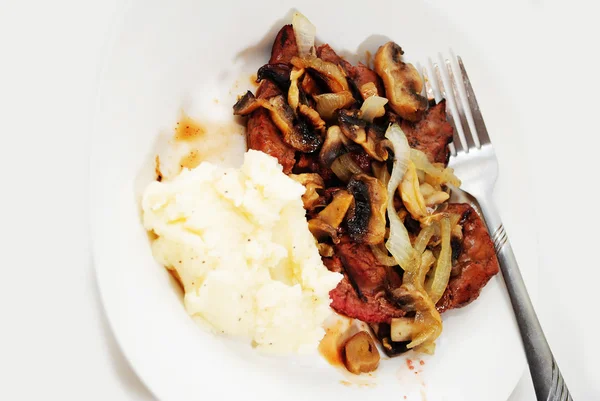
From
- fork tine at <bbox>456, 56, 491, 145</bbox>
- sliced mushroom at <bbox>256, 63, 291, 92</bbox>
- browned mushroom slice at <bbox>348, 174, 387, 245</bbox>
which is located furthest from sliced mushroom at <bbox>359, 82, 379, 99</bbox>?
fork tine at <bbox>456, 56, 491, 145</bbox>

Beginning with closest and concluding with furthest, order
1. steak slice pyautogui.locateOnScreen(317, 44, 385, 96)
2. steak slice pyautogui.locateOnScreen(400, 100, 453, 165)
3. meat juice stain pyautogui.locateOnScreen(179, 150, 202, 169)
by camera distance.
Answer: meat juice stain pyautogui.locateOnScreen(179, 150, 202, 169) < steak slice pyautogui.locateOnScreen(317, 44, 385, 96) < steak slice pyautogui.locateOnScreen(400, 100, 453, 165)

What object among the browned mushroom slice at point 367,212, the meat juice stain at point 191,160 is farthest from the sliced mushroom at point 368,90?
the meat juice stain at point 191,160

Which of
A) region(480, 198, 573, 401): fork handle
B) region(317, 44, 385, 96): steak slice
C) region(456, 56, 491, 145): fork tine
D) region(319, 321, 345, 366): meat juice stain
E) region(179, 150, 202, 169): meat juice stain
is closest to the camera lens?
region(179, 150, 202, 169): meat juice stain

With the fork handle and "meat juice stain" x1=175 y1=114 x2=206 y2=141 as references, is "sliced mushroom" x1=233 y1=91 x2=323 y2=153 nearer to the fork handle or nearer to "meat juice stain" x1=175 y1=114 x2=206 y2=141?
"meat juice stain" x1=175 y1=114 x2=206 y2=141

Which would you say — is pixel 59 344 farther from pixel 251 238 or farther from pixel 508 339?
pixel 508 339

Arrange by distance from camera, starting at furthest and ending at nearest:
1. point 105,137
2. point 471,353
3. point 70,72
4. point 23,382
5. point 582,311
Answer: point 582,311, point 471,353, point 70,72, point 23,382, point 105,137

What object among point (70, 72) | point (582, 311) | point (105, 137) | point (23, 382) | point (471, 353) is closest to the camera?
point (105, 137)

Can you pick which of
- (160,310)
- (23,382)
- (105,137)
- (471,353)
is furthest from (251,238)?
(471,353)

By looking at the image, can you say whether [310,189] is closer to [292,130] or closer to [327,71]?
[292,130]

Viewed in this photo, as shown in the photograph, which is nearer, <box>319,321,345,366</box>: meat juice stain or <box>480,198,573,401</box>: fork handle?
<box>319,321,345,366</box>: meat juice stain
